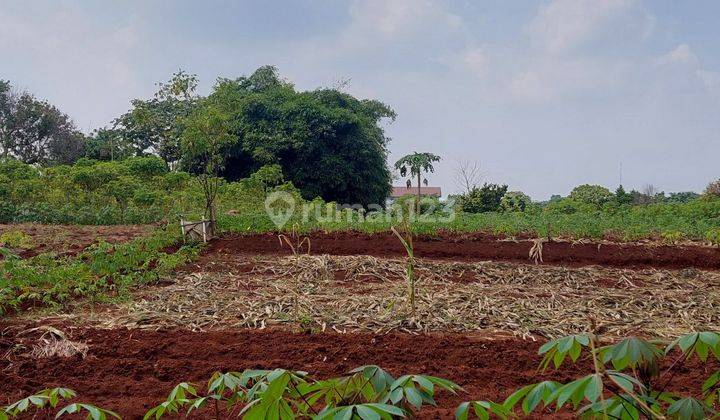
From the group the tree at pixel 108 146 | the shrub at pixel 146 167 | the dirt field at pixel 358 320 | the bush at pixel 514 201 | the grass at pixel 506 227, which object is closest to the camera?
the dirt field at pixel 358 320

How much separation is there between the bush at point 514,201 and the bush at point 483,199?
0.35 metres

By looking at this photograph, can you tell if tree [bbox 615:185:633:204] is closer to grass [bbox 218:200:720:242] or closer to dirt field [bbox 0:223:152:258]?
grass [bbox 218:200:720:242]

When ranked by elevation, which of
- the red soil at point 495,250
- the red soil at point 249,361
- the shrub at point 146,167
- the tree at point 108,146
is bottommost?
the red soil at point 249,361

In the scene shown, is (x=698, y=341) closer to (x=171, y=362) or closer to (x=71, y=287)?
(x=171, y=362)

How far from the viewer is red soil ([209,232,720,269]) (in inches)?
320

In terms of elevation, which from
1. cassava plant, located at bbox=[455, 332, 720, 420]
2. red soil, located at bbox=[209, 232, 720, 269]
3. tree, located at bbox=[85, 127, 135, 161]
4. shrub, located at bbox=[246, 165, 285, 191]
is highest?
tree, located at bbox=[85, 127, 135, 161]

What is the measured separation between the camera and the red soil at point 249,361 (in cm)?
305

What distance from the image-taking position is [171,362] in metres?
3.53

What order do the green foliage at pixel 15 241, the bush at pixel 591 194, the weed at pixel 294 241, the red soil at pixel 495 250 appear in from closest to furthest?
the weed at pixel 294 241, the green foliage at pixel 15 241, the red soil at pixel 495 250, the bush at pixel 591 194

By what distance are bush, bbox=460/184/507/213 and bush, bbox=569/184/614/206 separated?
11.1 ft

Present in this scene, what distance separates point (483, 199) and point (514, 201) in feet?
4.74

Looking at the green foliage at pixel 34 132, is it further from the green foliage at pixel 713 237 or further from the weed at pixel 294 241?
the green foliage at pixel 713 237

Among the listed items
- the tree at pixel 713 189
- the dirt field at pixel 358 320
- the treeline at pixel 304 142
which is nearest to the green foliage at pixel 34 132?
the treeline at pixel 304 142

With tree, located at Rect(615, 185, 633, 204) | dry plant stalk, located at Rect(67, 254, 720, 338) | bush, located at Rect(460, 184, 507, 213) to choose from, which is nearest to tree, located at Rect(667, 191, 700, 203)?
tree, located at Rect(615, 185, 633, 204)
